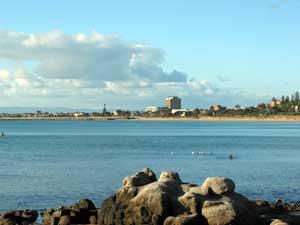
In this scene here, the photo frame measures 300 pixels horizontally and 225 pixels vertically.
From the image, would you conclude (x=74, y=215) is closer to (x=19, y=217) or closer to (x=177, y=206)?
(x=19, y=217)

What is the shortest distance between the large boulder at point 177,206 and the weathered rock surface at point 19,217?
417 centimetres

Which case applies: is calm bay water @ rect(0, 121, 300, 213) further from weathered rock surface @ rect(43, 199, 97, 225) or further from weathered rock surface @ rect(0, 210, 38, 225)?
weathered rock surface @ rect(43, 199, 97, 225)

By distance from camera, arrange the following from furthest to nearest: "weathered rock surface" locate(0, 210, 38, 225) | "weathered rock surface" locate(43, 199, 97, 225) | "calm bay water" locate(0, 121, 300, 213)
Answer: "calm bay water" locate(0, 121, 300, 213), "weathered rock surface" locate(0, 210, 38, 225), "weathered rock surface" locate(43, 199, 97, 225)

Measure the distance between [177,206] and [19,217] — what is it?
8.00 meters

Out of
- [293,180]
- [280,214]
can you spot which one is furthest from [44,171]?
[280,214]

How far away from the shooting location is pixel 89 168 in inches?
2130

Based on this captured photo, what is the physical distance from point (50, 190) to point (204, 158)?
29.5 metres

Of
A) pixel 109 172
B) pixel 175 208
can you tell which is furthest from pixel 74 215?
pixel 109 172

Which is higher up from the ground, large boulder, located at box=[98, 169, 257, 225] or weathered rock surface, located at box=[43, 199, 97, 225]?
large boulder, located at box=[98, 169, 257, 225]

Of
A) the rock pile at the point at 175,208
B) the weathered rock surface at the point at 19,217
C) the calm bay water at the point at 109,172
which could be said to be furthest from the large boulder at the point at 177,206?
the calm bay water at the point at 109,172

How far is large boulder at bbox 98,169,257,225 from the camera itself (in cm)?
2314

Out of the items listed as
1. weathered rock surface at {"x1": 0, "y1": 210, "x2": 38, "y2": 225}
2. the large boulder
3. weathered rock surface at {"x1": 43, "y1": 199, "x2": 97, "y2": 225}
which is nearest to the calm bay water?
weathered rock surface at {"x1": 0, "y1": 210, "x2": 38, "y2": 225}

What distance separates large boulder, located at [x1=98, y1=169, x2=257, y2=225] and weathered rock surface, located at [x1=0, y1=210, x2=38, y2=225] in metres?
4.17

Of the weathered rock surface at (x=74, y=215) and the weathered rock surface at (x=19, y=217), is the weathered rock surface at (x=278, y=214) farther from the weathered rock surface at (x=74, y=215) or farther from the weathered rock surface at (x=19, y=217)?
the weathered rock surface at (x=19, y=217)
